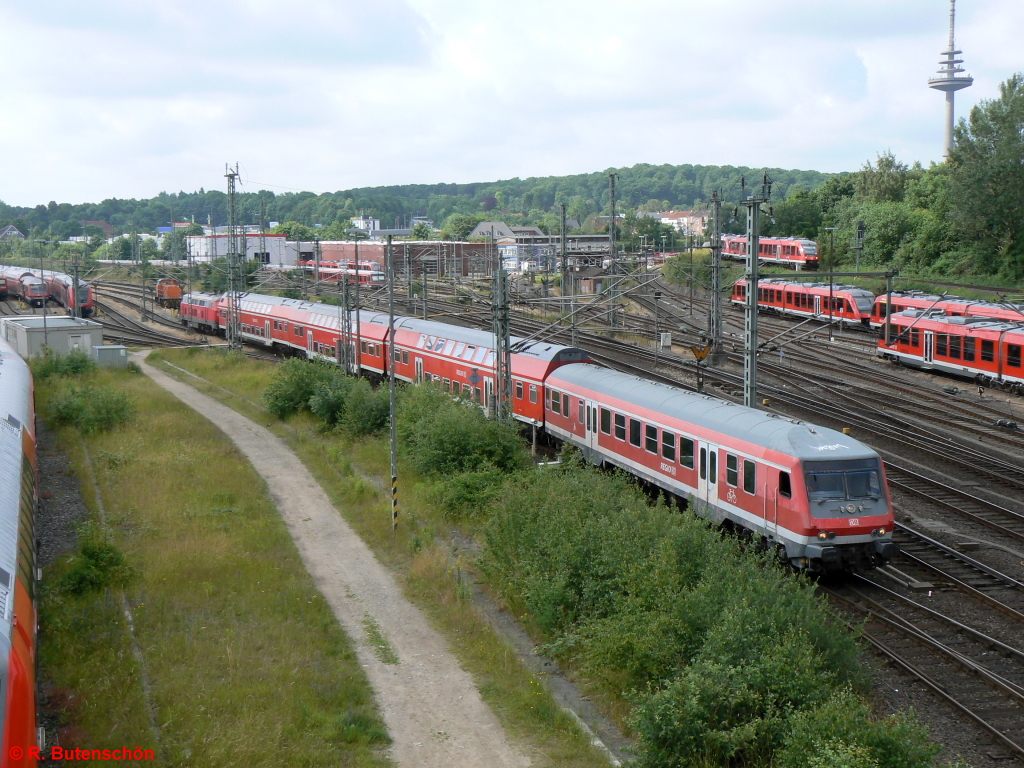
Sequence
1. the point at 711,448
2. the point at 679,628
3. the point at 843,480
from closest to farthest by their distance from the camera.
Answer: the point at 679,628 → the point at 843,480 → the point at 711,448

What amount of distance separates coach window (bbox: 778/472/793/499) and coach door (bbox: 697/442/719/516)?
2305 mm

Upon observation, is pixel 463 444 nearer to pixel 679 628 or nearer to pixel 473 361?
pixel 473 361

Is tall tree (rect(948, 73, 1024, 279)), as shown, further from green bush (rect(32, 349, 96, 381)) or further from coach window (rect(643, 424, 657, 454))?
green bush (rect(32, 349, 96, 381))

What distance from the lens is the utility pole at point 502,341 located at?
87.5ft

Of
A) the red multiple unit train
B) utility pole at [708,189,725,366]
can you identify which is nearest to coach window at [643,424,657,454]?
utility pole at [708,189,725,366]

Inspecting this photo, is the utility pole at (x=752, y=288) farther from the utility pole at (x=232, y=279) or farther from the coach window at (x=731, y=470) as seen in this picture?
the utility pole at (x=232, y=279)

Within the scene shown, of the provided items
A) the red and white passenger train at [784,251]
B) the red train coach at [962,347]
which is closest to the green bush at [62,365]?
the red train coach at [962,347]

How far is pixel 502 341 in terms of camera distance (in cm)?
2795

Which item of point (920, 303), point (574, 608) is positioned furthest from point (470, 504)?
point (920, 303)

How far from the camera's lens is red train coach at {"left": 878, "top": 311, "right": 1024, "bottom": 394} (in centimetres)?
3762

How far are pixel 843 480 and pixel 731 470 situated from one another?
8.62ft

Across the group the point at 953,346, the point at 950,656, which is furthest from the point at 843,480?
the point at 953,346

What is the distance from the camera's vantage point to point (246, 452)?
3338cm

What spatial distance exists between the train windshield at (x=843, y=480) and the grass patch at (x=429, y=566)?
641 cm
